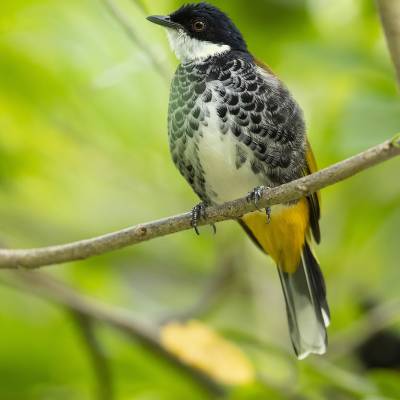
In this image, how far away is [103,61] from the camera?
15.3ft

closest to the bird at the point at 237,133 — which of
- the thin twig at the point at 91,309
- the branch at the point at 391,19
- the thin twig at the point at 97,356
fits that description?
the thin twig at the point at 91,309

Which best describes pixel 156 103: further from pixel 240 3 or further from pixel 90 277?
pixel 90 277

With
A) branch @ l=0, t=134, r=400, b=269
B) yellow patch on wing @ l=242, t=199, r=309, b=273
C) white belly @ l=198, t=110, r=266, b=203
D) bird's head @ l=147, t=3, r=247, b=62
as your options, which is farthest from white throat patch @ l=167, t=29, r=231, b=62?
branch @ l=0, t=134, r=400, b=269

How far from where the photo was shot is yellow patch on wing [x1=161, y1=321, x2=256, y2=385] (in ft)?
12.5

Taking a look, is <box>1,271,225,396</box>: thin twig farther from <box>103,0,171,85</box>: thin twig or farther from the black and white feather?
<box>103,0,171,85</box>: thin twig

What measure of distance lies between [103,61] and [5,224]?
1.33m

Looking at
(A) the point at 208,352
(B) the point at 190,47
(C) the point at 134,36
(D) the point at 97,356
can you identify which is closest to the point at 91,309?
(D) the point at 97,356

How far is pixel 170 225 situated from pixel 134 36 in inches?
34.1

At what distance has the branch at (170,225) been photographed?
243cm

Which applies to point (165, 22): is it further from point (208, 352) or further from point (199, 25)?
point (208, 352)

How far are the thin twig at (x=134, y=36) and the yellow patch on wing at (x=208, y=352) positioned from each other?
1203mm

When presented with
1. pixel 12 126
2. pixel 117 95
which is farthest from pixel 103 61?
pixel 12 126

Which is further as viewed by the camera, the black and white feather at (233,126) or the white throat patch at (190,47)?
the white throat patch at (190,47)

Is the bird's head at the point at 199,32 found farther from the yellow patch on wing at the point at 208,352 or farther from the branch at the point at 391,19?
A: the branch at the point at 391,19
